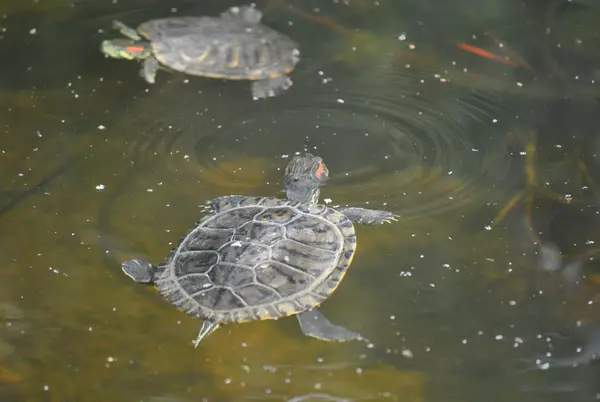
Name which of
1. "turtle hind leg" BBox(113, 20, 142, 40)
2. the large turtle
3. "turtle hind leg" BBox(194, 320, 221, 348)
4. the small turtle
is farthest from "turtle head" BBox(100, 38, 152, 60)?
"turtle hind leg" BBox(194, 320, 221, 348)

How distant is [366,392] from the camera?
1.74 metres

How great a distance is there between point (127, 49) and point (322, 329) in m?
1.76

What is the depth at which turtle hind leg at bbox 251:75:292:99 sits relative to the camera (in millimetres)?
2912

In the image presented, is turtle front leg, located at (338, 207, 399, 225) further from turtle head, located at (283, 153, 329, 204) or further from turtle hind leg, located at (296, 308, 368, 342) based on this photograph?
turtle hind leg, located at (296, 308, 368, 342)

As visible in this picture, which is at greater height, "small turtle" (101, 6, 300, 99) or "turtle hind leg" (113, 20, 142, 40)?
"small turtle" (101, 6, 300, 99)

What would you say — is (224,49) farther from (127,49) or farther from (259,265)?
(259,265)

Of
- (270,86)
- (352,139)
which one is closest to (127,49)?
(270,86)

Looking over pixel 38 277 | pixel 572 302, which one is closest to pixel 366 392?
pixel 572 302

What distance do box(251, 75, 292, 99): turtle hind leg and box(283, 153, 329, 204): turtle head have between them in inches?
23.6

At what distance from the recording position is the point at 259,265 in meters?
1.85

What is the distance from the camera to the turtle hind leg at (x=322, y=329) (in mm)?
1841

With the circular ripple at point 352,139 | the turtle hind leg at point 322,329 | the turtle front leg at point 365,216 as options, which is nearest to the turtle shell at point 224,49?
the circular ripple at point 352,139

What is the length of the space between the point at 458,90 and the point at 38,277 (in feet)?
5.73

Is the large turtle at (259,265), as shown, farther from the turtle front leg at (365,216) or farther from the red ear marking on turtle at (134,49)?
the red ear marking on turtle at (134,49)
